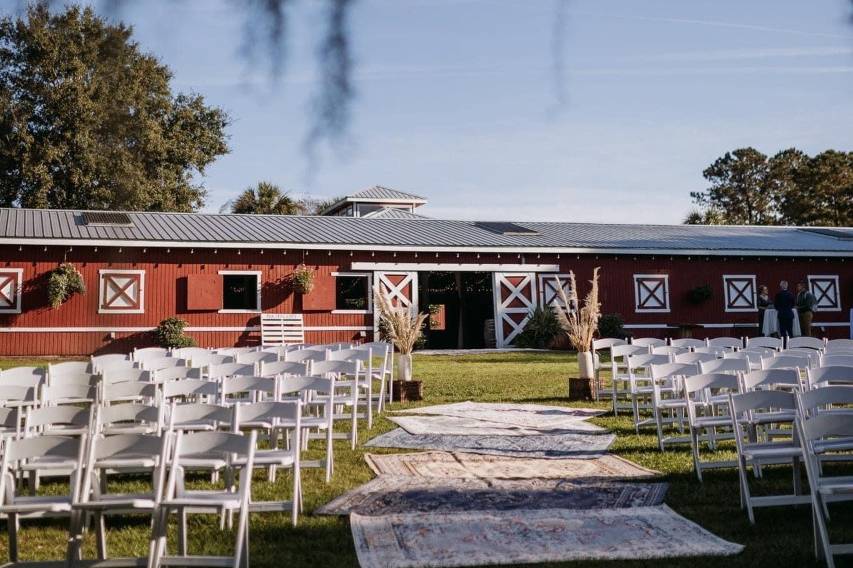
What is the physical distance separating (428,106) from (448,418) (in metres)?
9.24

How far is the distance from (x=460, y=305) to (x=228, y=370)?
18487mm

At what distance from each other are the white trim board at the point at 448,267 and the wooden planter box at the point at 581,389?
1059 centimetres

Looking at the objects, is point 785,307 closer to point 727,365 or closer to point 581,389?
point 581,389

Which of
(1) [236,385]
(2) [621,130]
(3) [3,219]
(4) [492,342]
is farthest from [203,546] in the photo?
(4) [492,342]

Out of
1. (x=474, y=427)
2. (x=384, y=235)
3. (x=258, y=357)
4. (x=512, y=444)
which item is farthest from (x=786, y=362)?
(x=384, y=235)

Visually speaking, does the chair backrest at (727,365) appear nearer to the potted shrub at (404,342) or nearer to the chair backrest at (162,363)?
the potted shrub at (404,342)

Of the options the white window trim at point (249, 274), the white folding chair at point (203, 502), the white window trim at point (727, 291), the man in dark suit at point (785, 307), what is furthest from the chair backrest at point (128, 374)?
the white window trim at point (727, 291)

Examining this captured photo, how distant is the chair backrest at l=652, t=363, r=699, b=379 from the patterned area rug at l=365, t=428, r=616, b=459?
3.03 ft

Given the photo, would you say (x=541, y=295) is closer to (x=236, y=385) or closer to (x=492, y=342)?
(x=492, y=342)

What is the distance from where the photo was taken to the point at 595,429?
31.6ft

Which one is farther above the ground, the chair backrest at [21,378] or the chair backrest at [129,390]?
the chair backrest at [21,378]

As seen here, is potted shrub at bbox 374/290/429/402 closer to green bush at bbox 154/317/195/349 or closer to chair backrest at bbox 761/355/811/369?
chair backrest at bbox 761/355/811/369

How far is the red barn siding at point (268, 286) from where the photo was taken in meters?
20.0

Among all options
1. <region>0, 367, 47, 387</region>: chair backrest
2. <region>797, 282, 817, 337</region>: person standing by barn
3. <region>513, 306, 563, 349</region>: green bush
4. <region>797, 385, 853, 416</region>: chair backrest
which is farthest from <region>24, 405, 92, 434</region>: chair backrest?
<region>797, 282, 817, 337</region>: person standing by barn
